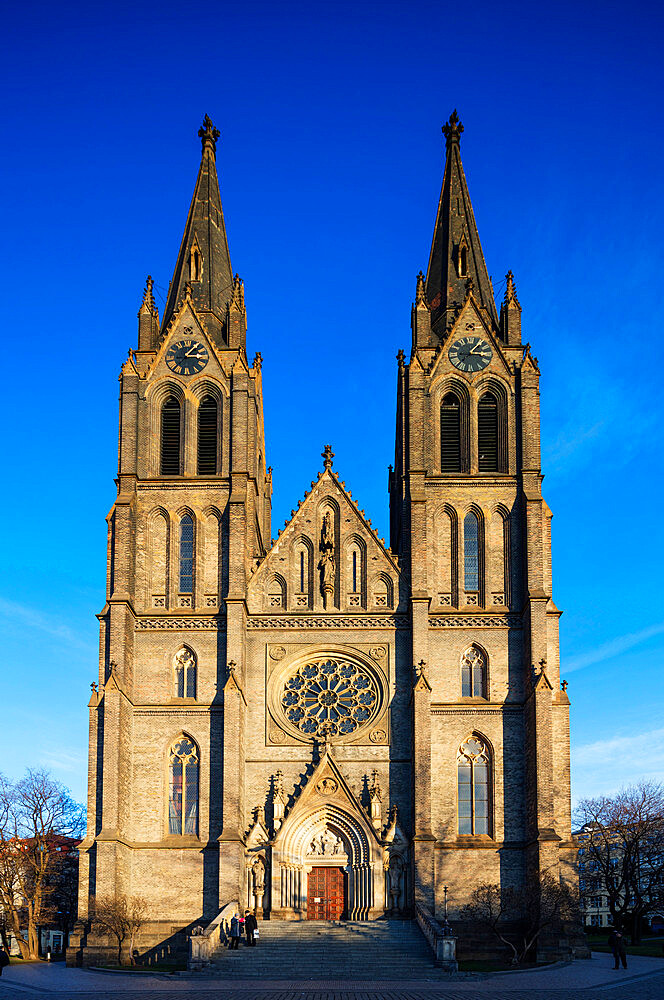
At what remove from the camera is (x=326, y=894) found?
175 feet

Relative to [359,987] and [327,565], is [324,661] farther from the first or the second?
[359,987]

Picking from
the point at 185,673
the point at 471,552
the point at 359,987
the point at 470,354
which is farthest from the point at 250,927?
the point at 470,354

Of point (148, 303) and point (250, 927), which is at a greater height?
point (148, 303)

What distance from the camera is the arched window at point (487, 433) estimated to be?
5941cm

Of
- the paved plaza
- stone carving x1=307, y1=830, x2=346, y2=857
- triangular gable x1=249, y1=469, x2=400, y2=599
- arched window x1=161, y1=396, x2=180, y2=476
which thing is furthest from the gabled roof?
the paved plaza

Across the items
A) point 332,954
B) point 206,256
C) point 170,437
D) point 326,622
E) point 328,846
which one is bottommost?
point 332,954

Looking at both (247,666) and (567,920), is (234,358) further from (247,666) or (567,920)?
(567,920)

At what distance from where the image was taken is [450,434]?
59.9 meters

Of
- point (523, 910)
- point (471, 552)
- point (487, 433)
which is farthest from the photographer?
point (487, 433)

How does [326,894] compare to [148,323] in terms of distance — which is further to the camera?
[148,323]

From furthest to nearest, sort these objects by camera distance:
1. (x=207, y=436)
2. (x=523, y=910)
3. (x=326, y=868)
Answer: (x=207, y=436) < (x=326, y=868) < (x=523, y=910)

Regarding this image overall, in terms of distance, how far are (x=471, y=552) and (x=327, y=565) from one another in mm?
6740

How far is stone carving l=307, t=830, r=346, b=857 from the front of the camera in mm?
53500

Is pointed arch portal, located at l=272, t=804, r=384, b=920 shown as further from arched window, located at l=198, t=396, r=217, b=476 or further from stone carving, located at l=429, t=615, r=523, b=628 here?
arched window, located at l=198, t=396, r=217, b=476
